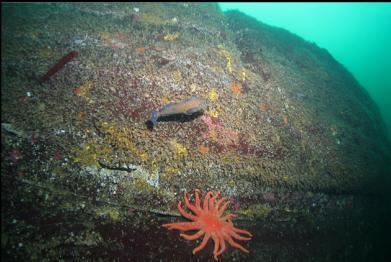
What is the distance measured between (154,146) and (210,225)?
1.72 meters

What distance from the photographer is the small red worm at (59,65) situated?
14.1 feet

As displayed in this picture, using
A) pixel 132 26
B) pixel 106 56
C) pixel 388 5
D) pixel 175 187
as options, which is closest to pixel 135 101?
pixel 106 56

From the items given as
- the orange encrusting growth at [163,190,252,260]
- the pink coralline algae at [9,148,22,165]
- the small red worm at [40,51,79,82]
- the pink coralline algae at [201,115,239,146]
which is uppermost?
the pink coralline algae at [201,115,239,146]

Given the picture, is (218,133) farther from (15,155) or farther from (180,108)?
(15,155)

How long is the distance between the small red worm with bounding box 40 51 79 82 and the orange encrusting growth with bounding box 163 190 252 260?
3490 mm

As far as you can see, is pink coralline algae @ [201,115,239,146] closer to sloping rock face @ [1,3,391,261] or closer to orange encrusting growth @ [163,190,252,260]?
sloping rock face @ [1,3,391,261]

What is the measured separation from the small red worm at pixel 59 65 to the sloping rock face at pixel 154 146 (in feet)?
0.07

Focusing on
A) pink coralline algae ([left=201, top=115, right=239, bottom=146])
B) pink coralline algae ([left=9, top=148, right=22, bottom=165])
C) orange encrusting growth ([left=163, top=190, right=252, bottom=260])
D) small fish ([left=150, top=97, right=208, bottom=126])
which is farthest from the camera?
pink coralline algae ([left=201, top=115, right=239, bottom=146])

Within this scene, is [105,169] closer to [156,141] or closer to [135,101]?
[156,141]

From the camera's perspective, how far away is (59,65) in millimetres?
4500

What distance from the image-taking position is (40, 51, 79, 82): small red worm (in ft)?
14.1

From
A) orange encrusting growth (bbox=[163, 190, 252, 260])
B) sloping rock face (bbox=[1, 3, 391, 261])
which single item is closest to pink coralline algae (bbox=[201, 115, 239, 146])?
sloping rock face (bbox=[1, 3, 391, 261])

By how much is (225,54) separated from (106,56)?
3.31m

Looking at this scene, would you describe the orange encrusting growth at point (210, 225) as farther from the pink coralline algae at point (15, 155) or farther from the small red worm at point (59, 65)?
the small red worm at point (59, 65)
